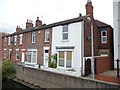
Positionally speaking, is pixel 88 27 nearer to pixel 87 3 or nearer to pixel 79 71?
pixel 87 3

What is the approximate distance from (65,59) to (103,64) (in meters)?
4.57

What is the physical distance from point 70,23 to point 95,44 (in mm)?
4379

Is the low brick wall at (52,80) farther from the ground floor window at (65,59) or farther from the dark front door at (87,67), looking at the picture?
the dark front door at (87,67)

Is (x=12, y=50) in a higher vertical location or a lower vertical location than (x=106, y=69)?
higher

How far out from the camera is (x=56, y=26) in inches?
980

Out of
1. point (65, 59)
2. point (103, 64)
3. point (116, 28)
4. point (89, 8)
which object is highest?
point (89, 8)

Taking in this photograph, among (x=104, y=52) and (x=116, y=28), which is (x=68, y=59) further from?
(x=116, y=28)

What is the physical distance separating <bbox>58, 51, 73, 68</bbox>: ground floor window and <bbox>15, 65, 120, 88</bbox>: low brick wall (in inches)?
128

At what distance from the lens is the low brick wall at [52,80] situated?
1457 cm

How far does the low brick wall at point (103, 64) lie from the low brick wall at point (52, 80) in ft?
16.7

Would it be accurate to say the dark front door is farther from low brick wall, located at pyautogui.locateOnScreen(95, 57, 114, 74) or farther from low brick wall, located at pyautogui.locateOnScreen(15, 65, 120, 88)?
low brick wall, located at pyautogui.locateOnScreen(15, 65, 120, 88)

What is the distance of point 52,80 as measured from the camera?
19.2 m

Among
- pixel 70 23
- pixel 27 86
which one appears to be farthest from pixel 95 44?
pixel 27 86

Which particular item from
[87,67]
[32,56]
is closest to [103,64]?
[87,67]
